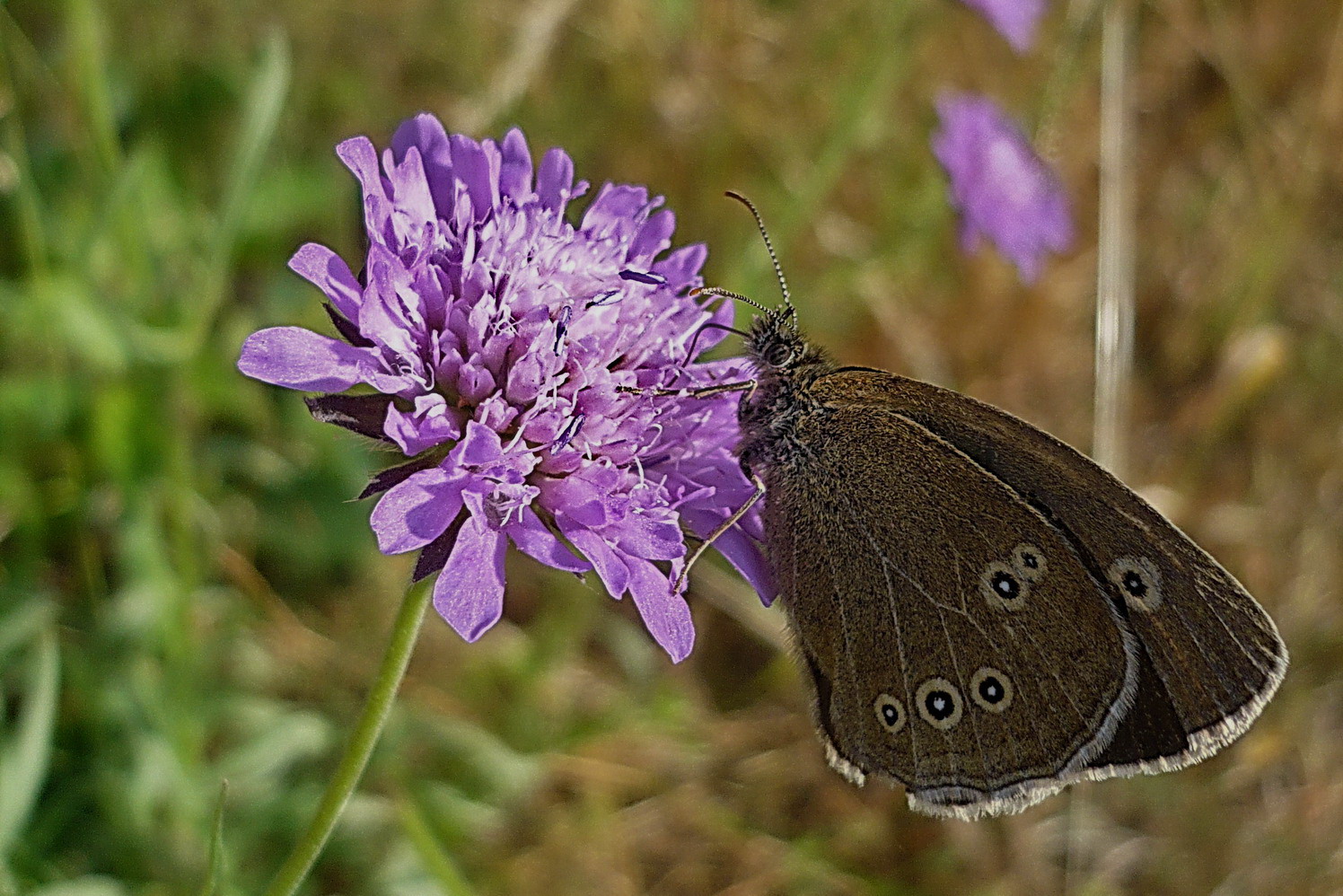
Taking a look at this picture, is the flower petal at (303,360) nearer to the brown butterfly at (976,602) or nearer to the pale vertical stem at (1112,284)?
the brown butterfly at (976,602)

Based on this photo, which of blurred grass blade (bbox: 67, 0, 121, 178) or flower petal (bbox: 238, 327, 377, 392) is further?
blurred grass blade (bbox: 67, 0, 121, 178)

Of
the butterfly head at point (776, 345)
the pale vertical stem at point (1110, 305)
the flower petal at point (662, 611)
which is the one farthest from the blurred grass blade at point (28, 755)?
the pale vertical stem at point (1110, 305)

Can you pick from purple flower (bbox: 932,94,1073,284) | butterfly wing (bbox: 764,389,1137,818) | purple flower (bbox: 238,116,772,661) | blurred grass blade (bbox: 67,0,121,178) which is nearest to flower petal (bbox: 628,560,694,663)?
purple flower (bbox: 238,116,772,661)

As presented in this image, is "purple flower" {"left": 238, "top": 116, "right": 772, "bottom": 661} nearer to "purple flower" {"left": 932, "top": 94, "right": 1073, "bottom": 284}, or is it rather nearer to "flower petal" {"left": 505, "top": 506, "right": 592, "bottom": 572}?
"flower petal" {"left": 505, "top": 506, "right": 592, "bottom": 572}

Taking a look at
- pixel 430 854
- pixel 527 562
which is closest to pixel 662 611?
pixel 430 854

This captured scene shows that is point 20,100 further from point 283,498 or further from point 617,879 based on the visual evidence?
point 617,879

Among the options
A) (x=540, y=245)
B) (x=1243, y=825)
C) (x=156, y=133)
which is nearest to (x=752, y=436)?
(x=540, y=245)
